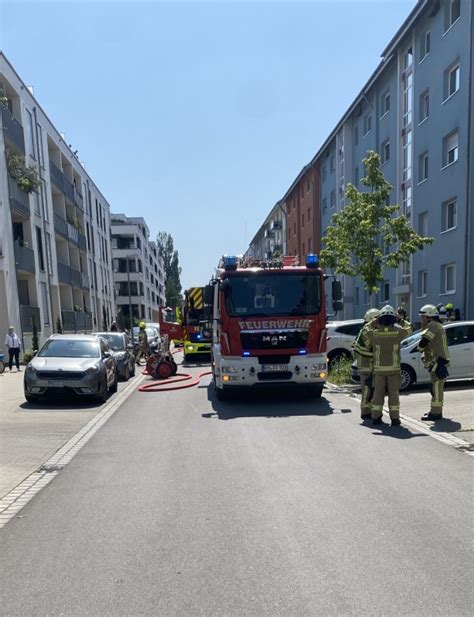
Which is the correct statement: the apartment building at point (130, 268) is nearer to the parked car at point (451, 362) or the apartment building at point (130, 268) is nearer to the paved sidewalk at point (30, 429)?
the paved sidewalk at point (30, 429)

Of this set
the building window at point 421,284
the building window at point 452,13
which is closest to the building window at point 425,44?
the building window at point 452,13

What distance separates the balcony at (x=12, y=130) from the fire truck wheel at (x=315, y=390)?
64.8 ft

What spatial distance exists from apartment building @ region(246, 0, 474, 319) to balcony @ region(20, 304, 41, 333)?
18.5 m

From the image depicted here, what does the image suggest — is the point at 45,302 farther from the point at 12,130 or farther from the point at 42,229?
the point at 12,130

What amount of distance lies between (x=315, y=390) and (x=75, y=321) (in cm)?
2644

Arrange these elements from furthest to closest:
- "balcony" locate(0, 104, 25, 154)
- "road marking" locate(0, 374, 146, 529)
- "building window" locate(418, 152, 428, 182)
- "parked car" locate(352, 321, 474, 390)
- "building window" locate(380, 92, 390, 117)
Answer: "building window" locate(380, 92, 390, 117) → "balcony" locate(0, 104, 25, 154) → "building window" locate(418, 152, 428, 182) → "parked car" locate(352, 321, 474, 390) → "road marking" locate(0, 374, 146, 529)

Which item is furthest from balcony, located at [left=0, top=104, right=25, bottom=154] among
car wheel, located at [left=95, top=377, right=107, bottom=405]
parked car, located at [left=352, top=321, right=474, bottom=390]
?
parked car, located at [left=352, top=321, right=474, bottom=390]

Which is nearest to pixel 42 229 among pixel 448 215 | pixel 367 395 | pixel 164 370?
pixel 164 370

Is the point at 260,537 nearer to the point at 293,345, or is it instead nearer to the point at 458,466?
the point at 458,466

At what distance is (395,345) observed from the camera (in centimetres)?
778

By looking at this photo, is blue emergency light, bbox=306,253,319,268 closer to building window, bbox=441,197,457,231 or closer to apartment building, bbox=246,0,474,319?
apartment building, bbox=246,0,474,319

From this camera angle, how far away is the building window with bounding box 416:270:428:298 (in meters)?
21.9

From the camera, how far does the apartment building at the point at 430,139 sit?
18062mm

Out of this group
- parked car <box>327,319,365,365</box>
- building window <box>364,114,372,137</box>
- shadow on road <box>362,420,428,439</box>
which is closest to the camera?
shadow on road <box>362,420,428,439</box>
